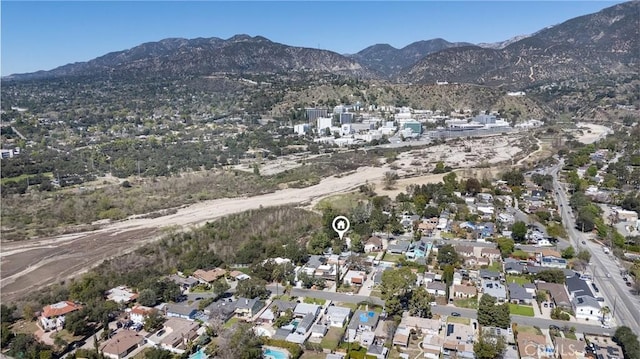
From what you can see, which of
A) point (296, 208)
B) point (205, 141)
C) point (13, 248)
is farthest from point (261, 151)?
point (13, 248)

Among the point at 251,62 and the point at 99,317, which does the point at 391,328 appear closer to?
the point at 99,317

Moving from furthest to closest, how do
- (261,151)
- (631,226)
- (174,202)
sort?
(261,151)
(174,202)
(631,226)

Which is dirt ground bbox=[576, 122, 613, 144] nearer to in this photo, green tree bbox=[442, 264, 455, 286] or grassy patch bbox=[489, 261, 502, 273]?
grassy patch bbox=[489, 261, 502, 273]

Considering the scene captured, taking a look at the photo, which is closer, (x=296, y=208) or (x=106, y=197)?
(x=296, y=208)

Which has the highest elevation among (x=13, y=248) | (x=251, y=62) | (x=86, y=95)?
(x=251, y=62)

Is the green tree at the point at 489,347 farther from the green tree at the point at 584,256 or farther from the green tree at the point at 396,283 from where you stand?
the green tree at the point at 584,256

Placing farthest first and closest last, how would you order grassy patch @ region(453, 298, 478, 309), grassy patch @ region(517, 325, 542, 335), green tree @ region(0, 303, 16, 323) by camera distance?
grassy patch @ region(453, 298, 478, 309) < green tree @ region(0, 303, 16, 323) < grassy patch @ region(517, 325, 542, 335)

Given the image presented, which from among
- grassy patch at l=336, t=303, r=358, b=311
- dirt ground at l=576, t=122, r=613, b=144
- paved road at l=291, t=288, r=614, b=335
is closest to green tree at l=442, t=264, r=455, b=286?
paved road at l=291, t=288, r=614, b=335
